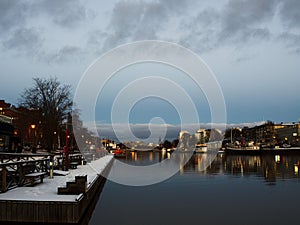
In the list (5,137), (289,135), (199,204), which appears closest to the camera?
(199,204)

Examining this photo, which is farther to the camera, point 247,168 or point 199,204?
A: point 247,168

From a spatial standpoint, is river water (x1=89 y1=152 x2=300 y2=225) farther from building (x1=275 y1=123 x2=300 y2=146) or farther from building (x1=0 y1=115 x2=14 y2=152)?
building (x1=275 y1=123 x2=300 y2=146)

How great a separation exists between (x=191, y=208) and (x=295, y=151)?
12002 centimetres

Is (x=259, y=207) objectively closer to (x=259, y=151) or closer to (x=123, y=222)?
(x=123, y=222)

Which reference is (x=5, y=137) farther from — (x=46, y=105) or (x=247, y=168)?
(x=247, y=168)

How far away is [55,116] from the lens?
185ft

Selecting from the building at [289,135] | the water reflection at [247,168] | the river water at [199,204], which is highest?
the building at [289,135]

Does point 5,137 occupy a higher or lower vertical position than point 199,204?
higher

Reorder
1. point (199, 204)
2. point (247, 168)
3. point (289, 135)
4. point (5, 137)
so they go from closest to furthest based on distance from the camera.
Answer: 1. point (199, 204)
2. point (5, 137)
3. point (247, 168)
4. point (289, 135)

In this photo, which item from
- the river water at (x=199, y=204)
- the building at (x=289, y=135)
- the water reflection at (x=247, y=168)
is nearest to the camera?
the river water at (x=199, y=204)

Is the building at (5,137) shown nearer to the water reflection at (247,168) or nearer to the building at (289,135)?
the water reflection at (247,168)

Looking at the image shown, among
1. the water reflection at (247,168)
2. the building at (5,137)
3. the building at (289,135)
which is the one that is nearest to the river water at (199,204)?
the water reflection at (247,168)

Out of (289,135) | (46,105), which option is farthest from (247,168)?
(289,135)

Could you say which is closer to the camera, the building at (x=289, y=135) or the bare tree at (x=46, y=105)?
the bare tree at (x=46, y=105)
